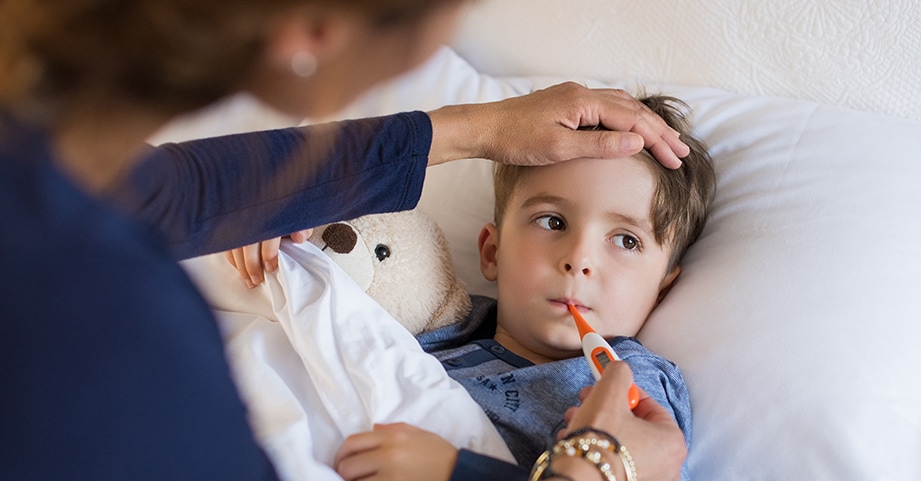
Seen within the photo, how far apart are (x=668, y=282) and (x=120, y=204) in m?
0.88

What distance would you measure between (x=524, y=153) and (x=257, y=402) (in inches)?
19.5

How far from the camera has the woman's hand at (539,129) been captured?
1.25m

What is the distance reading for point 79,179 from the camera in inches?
23.3

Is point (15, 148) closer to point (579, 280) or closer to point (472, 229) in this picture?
point (579, 280)

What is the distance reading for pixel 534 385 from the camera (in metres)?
1.16

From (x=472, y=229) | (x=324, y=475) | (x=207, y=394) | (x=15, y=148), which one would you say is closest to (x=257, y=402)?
(x=324, y=475)

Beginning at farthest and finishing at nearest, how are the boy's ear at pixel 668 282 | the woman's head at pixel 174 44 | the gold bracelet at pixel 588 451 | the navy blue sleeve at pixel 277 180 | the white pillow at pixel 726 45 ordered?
1. the white pillow at pixel 726 45
2. the boy's ear at pixel 668 282
3. the navy blue sleeve at pixel 277 180
4. the gold bracelet at pixel 588 451
5. the woman's head at pixel 174 44

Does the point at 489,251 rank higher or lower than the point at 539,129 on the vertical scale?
lower

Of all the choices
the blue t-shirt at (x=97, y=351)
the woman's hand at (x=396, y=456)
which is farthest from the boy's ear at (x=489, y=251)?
the blue t-shirt at (x=97, y=351)

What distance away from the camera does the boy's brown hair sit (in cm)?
129

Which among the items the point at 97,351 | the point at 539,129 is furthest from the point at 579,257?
the point at 97,351

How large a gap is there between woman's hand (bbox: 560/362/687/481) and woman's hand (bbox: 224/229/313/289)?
44 cm

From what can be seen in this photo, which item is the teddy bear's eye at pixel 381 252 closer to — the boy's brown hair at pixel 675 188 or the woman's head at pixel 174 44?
the boy's brown hair at pixel 675 188

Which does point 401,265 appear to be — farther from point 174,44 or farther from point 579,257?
point 174,44
